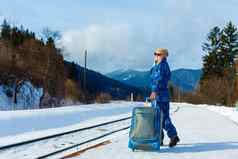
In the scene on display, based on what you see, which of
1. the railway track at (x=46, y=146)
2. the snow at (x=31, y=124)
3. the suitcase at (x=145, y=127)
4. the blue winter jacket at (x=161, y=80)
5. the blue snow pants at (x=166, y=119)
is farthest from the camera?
the snow at (x=31, y=124)

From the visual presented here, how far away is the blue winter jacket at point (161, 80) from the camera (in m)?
9.01

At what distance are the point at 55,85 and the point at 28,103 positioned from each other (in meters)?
6.79

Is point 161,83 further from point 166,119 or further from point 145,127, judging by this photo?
point 145,127

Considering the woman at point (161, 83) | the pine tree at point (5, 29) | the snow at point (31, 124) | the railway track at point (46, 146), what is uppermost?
the pine tree at point (5, 29)

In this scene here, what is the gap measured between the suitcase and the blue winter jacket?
0.35 metres

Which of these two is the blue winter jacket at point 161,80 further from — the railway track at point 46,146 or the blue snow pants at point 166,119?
the railway track at point 46,146

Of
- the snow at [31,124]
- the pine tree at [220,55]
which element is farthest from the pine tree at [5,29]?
the snow at [31,124]

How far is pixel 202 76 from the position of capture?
334 ft

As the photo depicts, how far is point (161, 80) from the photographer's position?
9.00 metres

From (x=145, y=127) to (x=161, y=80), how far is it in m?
0.98

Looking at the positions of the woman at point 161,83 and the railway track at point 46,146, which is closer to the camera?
the railway track at point 46,146

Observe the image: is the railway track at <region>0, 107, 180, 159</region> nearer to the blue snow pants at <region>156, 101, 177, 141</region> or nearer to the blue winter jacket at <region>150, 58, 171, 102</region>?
the blue snow pants at <region>156, 101, 177, 141</region>

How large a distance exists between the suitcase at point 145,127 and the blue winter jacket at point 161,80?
349mm

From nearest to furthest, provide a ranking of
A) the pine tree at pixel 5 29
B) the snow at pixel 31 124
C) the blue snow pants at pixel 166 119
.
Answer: the blue snow pants at pixel 166 119
the snow at pixel 31 124
the pine tree at pixel 5 29
